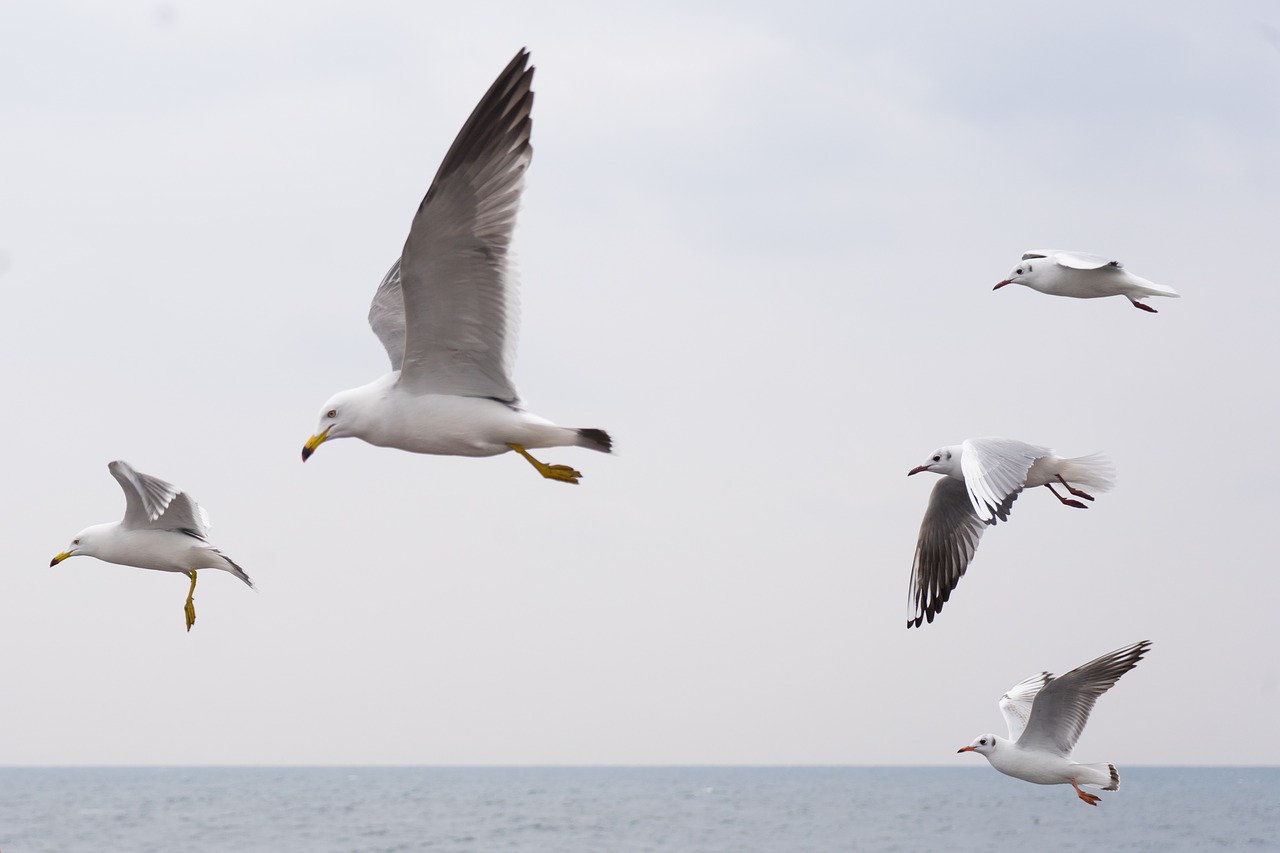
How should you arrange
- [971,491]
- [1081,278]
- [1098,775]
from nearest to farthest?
[971,491], [1081,278], [1098,775]

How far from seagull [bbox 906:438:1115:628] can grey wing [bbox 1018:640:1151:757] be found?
112 centimetres

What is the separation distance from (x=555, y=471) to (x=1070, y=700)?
5979mm

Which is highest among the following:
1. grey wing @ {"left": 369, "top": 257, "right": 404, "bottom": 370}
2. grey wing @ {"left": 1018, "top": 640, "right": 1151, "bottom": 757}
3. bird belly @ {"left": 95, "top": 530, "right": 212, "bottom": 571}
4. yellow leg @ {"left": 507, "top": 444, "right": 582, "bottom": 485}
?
grey wing @ {"left": 369, "top": 257, "right": 404, "bottom": 370}

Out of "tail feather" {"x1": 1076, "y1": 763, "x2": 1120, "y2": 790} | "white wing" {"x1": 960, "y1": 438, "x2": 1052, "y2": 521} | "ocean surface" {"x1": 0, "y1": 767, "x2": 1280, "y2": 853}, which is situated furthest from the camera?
"ocean surface" {"x1": 0, "y1": 767, "x2": 1280, "y2": 853}

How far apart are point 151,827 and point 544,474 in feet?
187

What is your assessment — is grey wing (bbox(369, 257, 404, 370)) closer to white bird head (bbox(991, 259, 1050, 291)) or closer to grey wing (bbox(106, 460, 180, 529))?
grey wing (bbox(106, 460, 180, 529))

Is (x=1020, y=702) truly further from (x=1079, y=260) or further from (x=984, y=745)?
(x=1079, y=260)

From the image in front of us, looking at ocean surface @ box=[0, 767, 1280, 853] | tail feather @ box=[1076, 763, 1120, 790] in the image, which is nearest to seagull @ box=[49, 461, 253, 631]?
tail feather @ box=[1076, 763, 1120, 790]

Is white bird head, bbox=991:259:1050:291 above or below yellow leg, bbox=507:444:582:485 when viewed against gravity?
above

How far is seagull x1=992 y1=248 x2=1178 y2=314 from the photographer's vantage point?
397 inches

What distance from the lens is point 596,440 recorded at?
25.0 ft

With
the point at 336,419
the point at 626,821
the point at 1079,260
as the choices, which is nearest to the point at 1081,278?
the point at 1079,260

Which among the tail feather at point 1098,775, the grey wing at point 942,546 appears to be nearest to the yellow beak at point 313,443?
the grey wing at point 942,546

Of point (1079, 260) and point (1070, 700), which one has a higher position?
point (1079, 260)
